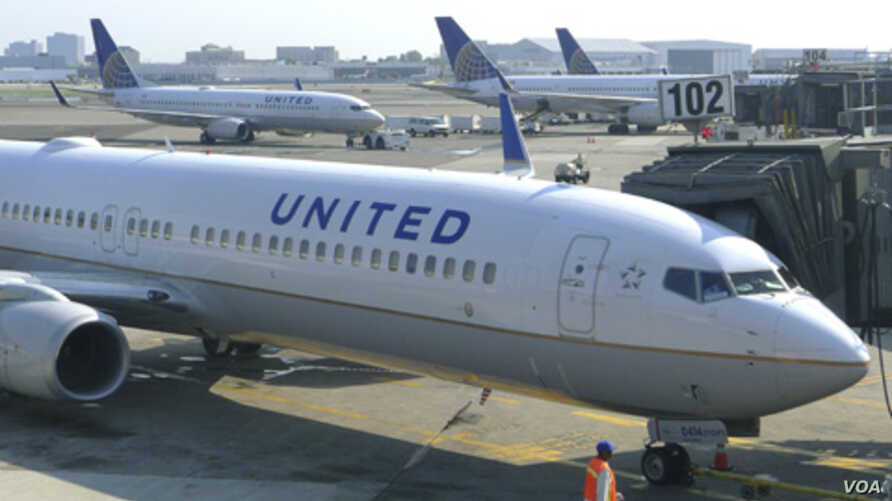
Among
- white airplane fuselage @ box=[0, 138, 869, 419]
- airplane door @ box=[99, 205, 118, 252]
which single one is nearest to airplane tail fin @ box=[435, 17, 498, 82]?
white airplane fuselage @ box=[0, 138, 869, 419]

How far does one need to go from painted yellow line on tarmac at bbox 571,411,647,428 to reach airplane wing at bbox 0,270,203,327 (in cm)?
697

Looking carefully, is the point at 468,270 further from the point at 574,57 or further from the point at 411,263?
the point at 574,57

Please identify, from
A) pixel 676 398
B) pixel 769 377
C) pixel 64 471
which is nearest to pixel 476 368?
pixel 676 398

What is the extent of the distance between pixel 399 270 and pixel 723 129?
34.6 feet

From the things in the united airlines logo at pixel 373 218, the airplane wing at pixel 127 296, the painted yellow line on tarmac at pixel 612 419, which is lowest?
the painted yellow line on tarmac at pixel 612 419

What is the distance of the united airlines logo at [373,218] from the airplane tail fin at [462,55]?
73.1 meters

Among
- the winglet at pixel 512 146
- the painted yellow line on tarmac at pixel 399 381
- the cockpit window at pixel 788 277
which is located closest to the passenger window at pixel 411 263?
the cockpit window at pixel 788 277

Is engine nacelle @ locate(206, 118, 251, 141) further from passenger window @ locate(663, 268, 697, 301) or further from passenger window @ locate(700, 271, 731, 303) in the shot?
passenger window @ locate(700, 271, 731, 303)

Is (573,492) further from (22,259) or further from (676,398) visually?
(22,259)

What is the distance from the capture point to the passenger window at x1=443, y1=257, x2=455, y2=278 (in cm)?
1748

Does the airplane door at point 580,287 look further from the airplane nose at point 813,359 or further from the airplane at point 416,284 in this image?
the airplane nose at point 813,359

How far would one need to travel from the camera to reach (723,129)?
25891 millimetres

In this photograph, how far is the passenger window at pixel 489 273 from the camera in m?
17.0

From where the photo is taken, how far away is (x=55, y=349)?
1873 cm
